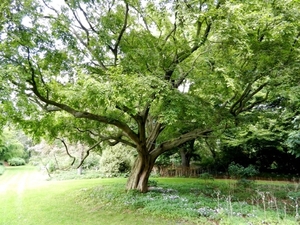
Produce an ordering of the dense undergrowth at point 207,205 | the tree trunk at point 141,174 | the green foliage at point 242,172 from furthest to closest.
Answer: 1. the green foliage at point 242,172
2. the tree trunk at point 141,174
3. the dense undergrowth at point 207,205

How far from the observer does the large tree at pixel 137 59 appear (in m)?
5.77

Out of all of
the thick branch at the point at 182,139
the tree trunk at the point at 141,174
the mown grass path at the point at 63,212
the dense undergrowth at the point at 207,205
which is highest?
the thick branch at the point at 182,139

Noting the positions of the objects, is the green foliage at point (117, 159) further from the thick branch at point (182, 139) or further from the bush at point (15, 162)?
the bush at point (15, 162)

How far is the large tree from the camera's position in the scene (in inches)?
227

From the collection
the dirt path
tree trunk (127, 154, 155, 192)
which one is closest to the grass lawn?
tree trunk (127, 154, 155, 192)

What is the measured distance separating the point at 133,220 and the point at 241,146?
12.5m

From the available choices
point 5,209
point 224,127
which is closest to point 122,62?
point 224,127

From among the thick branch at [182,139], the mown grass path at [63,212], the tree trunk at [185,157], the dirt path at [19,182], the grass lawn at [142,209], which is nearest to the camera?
the grass lawn at [142,209]

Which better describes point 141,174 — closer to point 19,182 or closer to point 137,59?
point 137,59

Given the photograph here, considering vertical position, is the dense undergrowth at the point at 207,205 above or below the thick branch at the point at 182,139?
below

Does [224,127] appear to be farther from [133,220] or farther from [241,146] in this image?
[241,146]

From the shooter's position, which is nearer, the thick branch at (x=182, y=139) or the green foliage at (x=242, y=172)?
the thick branch at (x=182, y=139)

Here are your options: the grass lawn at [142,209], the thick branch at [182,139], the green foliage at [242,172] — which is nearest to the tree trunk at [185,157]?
the green foliage at [242,172]

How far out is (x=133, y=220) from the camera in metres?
6.59
